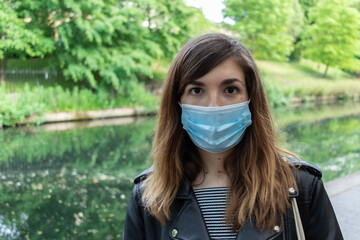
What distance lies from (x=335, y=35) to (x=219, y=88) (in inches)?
1564

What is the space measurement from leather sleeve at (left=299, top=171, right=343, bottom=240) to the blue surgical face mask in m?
0.34

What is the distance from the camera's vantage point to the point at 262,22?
29.7 m

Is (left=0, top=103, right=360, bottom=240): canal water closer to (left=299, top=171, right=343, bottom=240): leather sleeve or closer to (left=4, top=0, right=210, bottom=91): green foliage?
(left=299, top=171, right=343, bottom=240): leather sleeve

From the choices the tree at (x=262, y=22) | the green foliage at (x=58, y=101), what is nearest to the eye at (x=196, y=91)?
the green foliage at (x=58, y=101)

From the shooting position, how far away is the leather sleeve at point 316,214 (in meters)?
1.37

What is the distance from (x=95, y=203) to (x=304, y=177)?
17.2ft

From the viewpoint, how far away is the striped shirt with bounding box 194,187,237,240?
141 centimetres

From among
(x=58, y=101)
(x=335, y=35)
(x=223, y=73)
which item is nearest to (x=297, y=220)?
(x=223, y=73)

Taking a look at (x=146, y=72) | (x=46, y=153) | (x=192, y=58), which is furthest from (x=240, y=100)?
(x=146, y=72)

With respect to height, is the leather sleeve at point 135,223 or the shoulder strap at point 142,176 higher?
the shoulder strap at point 142,176

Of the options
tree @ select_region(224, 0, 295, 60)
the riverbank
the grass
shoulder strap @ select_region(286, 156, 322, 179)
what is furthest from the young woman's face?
tree @ select_region(224, 0, 295, 60)

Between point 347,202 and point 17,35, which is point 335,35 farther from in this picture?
point 347,202

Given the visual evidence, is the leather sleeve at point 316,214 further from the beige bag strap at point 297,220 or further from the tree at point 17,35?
the tree at point 17,35

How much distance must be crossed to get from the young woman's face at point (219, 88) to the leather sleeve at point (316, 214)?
425 mm
